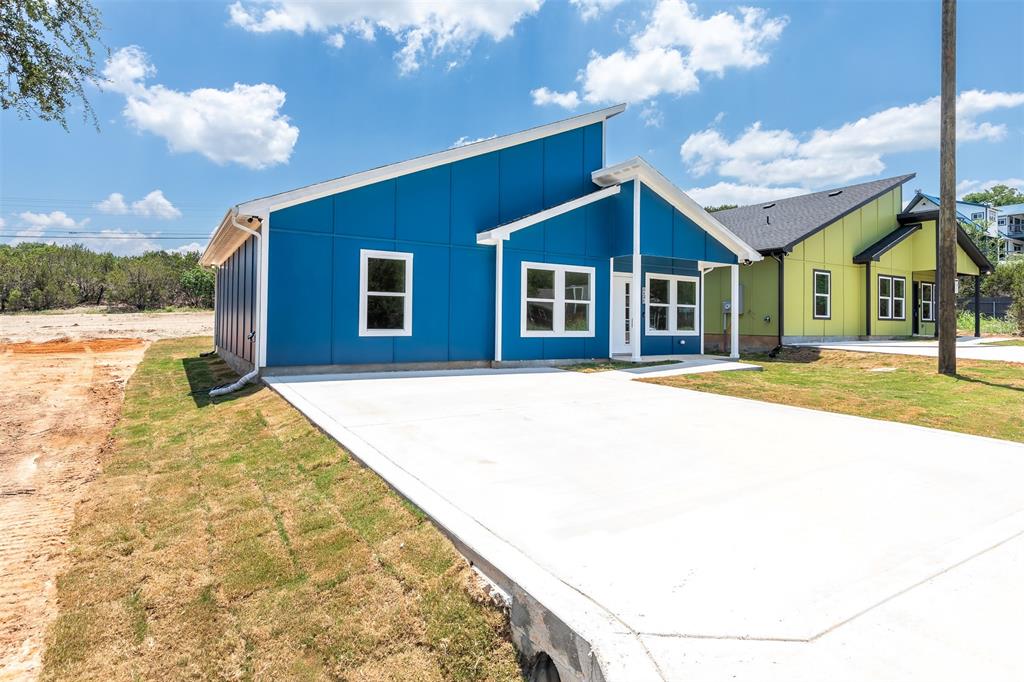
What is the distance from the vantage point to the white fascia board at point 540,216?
11055 mm

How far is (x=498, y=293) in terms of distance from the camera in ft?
37.5

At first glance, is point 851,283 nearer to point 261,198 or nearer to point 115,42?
point 261,198

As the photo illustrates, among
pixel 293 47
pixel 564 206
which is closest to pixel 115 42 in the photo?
pixel 293 47

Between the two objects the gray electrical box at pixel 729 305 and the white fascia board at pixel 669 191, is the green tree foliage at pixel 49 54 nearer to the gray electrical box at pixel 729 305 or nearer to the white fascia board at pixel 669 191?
the white fascia board at pixel 669 191

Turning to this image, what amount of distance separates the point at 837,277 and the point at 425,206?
15.2 m

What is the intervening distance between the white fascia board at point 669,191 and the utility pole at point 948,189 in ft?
14.2

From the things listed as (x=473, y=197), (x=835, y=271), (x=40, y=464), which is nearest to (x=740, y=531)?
(x=40, y=464)

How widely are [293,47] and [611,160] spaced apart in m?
9.75

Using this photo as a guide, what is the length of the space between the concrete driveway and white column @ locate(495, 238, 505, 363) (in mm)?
5376

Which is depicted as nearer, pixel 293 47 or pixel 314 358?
pixel 314 358

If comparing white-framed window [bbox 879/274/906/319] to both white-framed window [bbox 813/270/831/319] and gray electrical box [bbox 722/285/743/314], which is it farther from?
gray electrical box [bbox 722/285/743/314]

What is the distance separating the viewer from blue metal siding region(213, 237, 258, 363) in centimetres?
1045

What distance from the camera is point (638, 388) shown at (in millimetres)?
8805

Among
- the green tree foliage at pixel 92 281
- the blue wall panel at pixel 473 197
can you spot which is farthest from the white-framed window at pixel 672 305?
the green tree foliage at pixel 92 281
